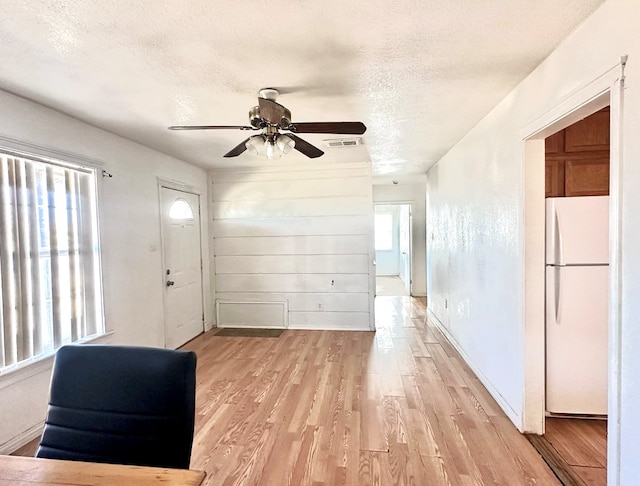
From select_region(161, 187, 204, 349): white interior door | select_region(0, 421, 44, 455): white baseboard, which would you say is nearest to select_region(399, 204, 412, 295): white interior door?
select_region(161, 187, 204, 349): white interior door

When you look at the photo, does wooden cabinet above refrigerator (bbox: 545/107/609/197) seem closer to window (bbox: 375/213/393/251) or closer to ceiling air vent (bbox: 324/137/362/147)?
ceiling air vent (bbox: 324/137/362/147)

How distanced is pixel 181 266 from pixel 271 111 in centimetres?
310

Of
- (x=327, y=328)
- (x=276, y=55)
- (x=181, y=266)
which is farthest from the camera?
(x=327, y=328)

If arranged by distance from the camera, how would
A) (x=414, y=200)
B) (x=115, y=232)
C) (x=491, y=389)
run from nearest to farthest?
(x=491, y=389) → (x=115, y=232) → (x=414, y=200)

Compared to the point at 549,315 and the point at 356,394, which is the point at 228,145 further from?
the point at 549,315

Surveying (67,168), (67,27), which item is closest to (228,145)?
(67,168)

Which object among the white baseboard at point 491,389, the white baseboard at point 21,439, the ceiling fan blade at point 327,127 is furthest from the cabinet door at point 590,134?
the white baseboard at point 21,439

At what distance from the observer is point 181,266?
444 centimetres

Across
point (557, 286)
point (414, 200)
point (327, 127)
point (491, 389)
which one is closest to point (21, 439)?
point (327, 127)

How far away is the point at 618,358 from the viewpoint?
138 centimetres

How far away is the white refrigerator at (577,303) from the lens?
226cm

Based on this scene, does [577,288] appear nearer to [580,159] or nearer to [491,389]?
[580,159]

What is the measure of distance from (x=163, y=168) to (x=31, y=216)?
5.86ft

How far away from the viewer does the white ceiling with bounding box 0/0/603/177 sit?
57.7 inches
